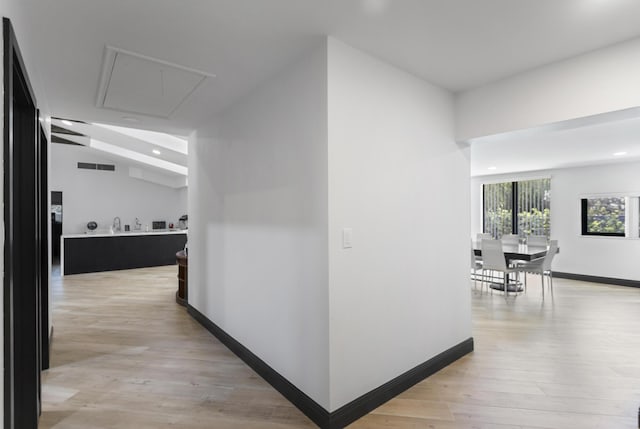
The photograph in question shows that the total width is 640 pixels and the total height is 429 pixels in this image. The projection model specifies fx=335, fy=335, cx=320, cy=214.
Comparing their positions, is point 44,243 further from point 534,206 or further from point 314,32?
point 534,206

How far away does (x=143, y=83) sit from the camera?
2.76 m

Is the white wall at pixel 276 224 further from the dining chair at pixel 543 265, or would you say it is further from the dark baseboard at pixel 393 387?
the dining chair at pixel 543 265

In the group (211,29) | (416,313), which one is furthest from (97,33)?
(416,313)

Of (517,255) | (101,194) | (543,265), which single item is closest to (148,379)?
(517,255)

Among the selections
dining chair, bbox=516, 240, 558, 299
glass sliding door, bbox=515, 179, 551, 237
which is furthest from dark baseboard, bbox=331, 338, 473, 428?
glass sliding door, bbox=515, 179, 551, 237

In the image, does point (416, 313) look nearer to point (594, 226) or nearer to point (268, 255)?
point (268, 255)

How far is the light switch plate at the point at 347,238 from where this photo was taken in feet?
7.22

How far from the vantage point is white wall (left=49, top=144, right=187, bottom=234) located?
862 cm

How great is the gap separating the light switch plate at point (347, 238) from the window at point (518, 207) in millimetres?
7414

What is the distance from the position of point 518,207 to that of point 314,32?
817cm

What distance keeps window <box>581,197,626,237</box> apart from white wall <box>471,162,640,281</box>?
12 centimetres

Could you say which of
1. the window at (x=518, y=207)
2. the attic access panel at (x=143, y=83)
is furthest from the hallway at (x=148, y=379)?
the window at (x=518, y=207)

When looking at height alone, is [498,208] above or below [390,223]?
above

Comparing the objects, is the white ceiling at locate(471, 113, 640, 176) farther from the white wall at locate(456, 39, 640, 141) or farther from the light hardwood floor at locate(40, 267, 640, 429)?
the light hardwood floor at locate(40, 267, 640, 429)
